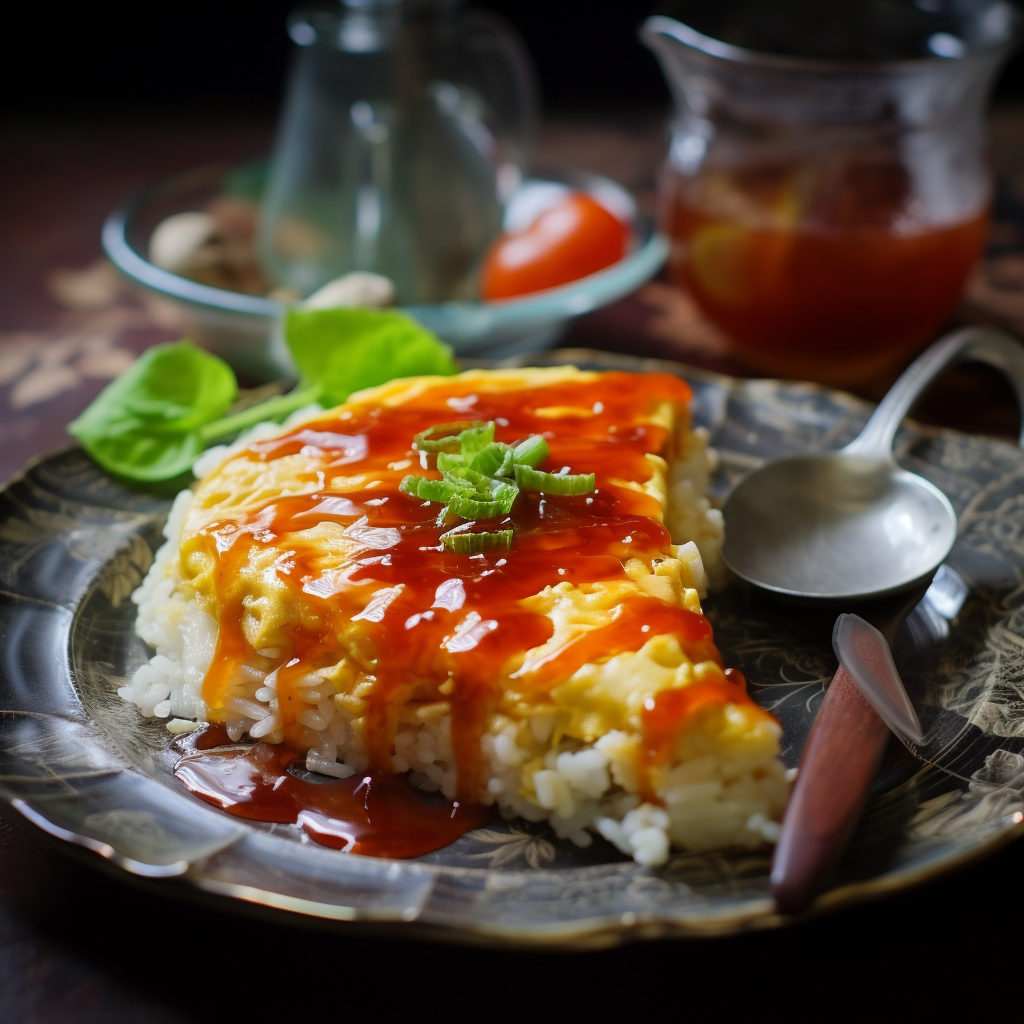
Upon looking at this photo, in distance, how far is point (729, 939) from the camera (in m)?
1.84

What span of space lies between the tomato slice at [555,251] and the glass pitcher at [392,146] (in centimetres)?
15

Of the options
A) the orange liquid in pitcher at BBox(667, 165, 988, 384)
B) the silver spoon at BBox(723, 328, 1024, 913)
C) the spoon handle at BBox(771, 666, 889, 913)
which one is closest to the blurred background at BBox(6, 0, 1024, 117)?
the orange liquid in pitcher at BBox(667, 165, 988, 384)

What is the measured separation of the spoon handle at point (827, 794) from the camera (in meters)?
1.68

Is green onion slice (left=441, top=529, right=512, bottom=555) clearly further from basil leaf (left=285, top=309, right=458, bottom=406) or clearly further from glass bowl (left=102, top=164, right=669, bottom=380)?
glass bowl (left=102, top=164, right=669, bottom=380)

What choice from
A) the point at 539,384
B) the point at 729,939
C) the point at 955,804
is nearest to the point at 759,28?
the point at 539,384

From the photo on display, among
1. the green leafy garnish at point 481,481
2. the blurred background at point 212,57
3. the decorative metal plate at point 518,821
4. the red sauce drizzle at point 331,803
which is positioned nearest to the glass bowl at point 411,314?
the decorative metal plate at point 518,821

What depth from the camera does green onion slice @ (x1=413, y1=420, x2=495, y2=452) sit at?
102 inches

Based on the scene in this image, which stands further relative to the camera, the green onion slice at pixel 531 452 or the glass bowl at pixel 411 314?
the glass bowl at pixel 411 314

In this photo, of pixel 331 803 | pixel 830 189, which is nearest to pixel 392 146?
pixel 830 189

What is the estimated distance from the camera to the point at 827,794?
183cm

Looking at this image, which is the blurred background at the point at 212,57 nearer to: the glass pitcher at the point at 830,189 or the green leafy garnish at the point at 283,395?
the glass pitcher at the point at 830,189

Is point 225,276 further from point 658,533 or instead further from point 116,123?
point 116,123

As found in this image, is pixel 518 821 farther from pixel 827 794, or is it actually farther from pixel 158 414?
pixel 158 414

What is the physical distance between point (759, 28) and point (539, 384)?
2.27m
